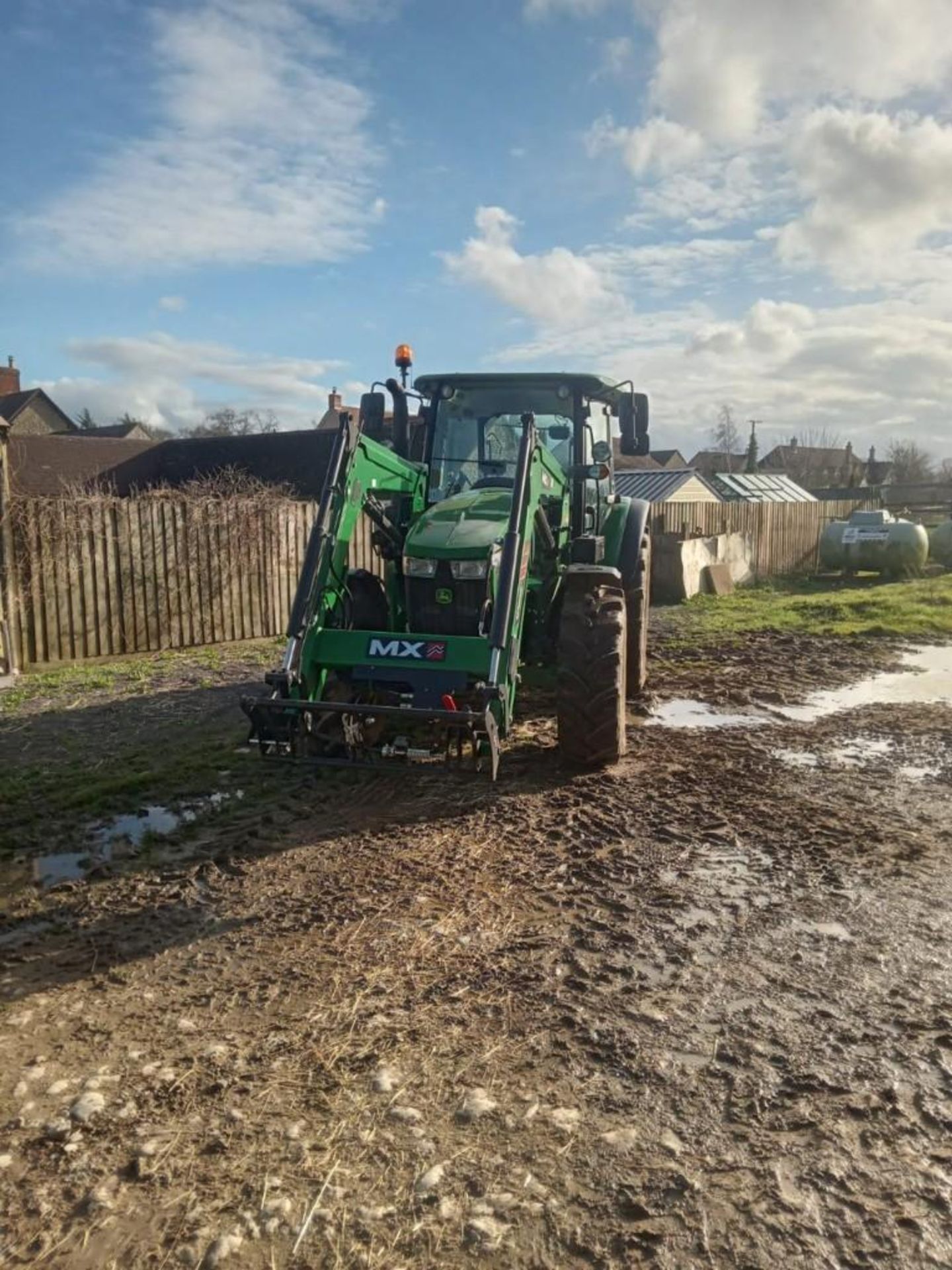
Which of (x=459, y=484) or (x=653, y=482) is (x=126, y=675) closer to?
(x=459, y=484)

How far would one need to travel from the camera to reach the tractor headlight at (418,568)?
6410 mm

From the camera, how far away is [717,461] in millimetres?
79812

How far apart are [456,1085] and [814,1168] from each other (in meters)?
1.07

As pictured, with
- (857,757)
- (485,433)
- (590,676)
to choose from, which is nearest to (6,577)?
(485,433)

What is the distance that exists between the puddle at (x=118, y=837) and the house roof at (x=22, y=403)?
49.8 m

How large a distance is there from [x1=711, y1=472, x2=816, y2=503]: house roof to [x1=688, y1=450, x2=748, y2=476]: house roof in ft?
105

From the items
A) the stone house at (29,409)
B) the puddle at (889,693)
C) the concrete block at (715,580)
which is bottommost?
the puddle at (889,693)

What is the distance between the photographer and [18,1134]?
288cm

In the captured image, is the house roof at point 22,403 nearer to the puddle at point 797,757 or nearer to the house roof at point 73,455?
the house roof at point 73,455

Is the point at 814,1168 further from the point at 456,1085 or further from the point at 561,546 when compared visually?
the point at 561,546

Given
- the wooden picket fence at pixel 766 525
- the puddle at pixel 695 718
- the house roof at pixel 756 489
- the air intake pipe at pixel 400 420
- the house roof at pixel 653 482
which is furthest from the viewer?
the house roof at pixel 756 489

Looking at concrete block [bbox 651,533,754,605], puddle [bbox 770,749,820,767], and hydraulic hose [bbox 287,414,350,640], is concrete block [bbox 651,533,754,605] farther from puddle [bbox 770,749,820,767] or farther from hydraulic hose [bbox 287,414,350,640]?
hydraulic hose [bbox 287,414,350,640]

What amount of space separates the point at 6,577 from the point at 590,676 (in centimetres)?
672

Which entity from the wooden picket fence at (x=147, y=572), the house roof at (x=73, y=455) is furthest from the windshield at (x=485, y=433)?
the house roof at (x=73, y=455)
